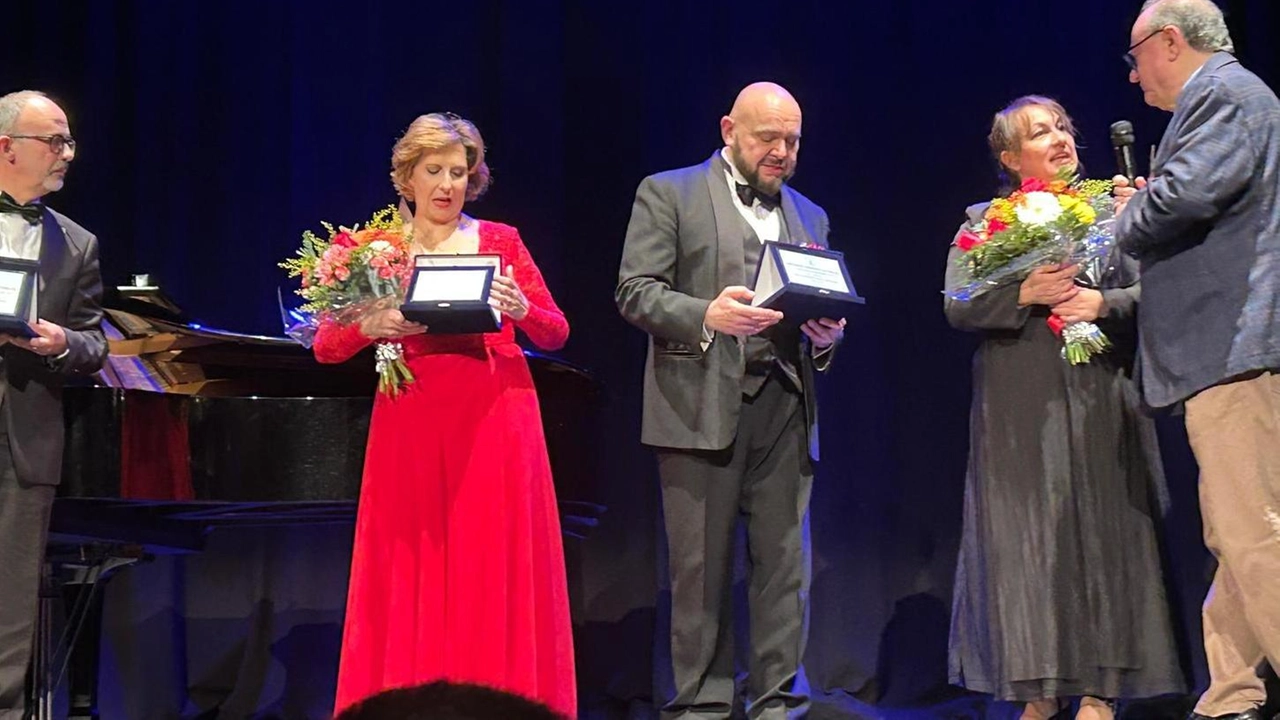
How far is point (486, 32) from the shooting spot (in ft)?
19.1

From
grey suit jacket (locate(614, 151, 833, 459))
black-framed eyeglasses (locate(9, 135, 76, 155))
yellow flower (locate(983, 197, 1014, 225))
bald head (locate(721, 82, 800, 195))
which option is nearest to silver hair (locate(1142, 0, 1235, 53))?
yellow flower (locate(983, 197, 1014, 225))

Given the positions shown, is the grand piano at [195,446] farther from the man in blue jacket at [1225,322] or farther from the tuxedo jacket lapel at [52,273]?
the man in blue jacket at [1225,322]

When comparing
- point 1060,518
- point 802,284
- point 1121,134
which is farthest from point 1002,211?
point 1060,518

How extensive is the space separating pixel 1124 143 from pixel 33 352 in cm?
301

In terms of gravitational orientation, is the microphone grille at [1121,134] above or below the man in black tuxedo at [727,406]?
above

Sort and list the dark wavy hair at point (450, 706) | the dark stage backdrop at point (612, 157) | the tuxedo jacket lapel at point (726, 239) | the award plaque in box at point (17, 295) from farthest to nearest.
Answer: the dark stage backdrop at point (612, 157)
the tuxedo jacket lapel at point (726, 239)
the award plaque in box at point (17, 295)
the dark wavy hair at point (450, 706)

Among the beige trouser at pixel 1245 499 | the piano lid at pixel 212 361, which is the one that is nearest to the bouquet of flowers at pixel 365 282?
the piano lid at pixel 212 361

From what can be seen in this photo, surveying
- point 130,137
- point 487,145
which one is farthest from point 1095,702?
point 130,137

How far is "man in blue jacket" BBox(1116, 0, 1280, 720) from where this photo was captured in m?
3.41

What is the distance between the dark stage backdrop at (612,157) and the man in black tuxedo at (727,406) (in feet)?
5.46

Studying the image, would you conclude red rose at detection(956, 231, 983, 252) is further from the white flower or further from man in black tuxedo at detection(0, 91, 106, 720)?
man in black tuxedo at detection(0, 91, 106, 720)

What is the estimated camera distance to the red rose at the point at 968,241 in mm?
3932

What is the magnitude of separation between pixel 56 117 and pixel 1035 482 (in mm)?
2929

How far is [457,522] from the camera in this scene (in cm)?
379
